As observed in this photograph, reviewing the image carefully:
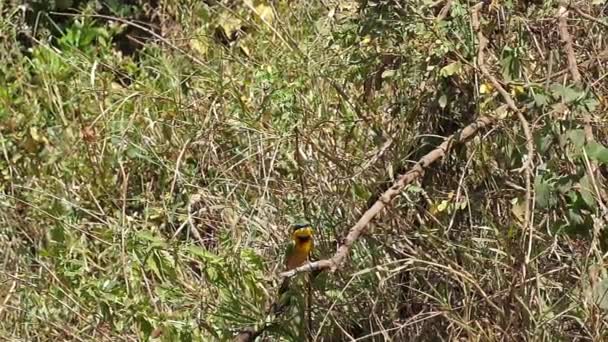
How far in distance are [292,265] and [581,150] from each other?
70 centimetres

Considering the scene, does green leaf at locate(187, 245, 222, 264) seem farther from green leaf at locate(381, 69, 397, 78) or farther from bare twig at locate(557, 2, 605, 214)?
bare twig at locate(557, 2, 605, 214)

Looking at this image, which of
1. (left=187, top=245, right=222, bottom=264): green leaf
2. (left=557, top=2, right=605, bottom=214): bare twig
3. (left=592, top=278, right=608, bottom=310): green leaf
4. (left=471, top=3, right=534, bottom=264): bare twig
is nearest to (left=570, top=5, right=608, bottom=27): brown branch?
(left=557, top=2, right=605, bottom=214): bare twig

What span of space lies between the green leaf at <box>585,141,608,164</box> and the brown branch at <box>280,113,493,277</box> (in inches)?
13.8

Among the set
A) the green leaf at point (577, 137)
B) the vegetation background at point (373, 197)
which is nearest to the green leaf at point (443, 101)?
the vegetation background at point (373, 197)

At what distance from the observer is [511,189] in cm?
238

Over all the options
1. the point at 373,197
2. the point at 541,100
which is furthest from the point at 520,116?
the point at 373,197

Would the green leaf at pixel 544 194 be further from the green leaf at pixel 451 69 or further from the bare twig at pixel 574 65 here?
the green leaf at pixel 451 69

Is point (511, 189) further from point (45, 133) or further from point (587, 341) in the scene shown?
point (45, 133)

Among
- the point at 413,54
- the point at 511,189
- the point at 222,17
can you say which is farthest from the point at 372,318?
the point at 222,17

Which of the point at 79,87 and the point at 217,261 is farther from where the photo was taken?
the point at 79,87

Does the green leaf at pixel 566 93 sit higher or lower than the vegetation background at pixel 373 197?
higher

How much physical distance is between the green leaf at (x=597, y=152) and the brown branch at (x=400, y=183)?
13.8 inches

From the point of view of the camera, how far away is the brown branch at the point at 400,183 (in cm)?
213

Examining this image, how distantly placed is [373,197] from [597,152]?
1.95ft
